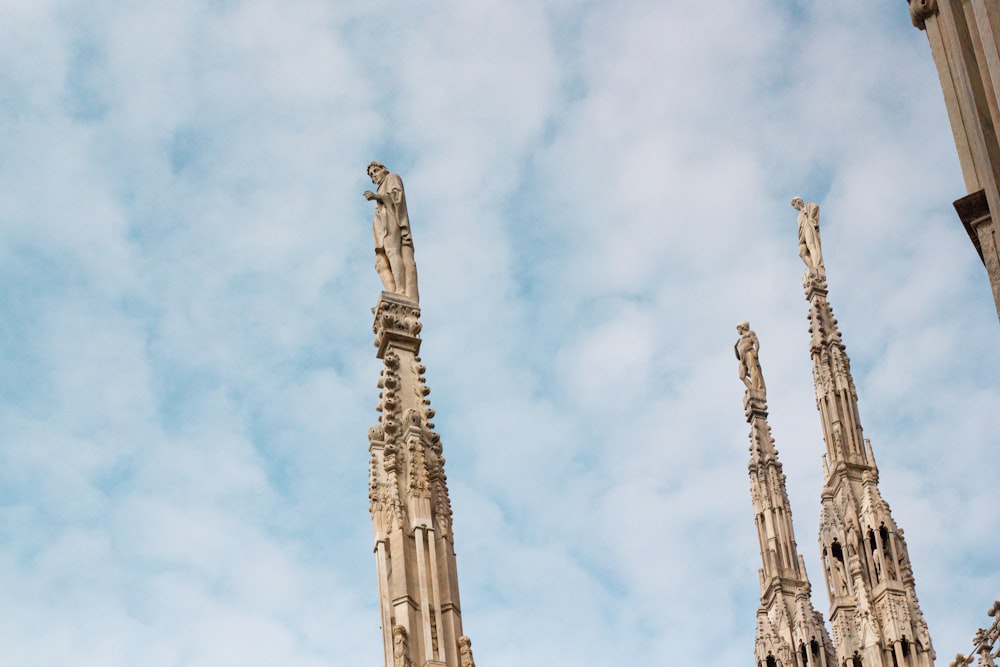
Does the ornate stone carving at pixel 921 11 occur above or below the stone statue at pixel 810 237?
below

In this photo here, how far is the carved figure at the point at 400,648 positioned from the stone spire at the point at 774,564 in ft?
50.8

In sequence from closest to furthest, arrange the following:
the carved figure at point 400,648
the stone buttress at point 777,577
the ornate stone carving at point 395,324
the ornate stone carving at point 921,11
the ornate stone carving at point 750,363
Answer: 1. the ornate stone carving at point 921,11
2. the carved figure at point 400,648
3. the ornate stone carving at point 395,324
4. the stone buttress at point 777,577
5. the ornate stone carving at point 750,363

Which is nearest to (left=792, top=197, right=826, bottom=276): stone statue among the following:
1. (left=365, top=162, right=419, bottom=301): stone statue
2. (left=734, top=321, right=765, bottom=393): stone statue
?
(left=734, top=321, right=765, bottom=393): stone statue

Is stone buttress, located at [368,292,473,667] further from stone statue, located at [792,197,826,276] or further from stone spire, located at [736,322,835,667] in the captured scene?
stone statue, located at [792,197,826,276]

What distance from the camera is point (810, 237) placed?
34812 mm

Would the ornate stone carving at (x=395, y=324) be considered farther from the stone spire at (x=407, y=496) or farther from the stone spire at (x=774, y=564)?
A: the stone spire at (x=774, y=564)

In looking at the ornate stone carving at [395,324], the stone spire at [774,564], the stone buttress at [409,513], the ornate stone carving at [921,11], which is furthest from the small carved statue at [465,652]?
the stone spire at [774,564]

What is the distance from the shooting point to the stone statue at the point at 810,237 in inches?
1352

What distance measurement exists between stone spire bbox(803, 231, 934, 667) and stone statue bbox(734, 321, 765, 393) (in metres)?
1.76

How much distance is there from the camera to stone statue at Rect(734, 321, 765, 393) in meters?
34.0

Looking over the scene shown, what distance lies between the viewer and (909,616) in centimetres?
2755

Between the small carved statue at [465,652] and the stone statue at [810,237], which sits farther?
the stone statue at [810,237]

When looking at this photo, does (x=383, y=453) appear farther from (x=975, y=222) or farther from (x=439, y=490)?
(x=975, y=222)

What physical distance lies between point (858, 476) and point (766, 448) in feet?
9.55
